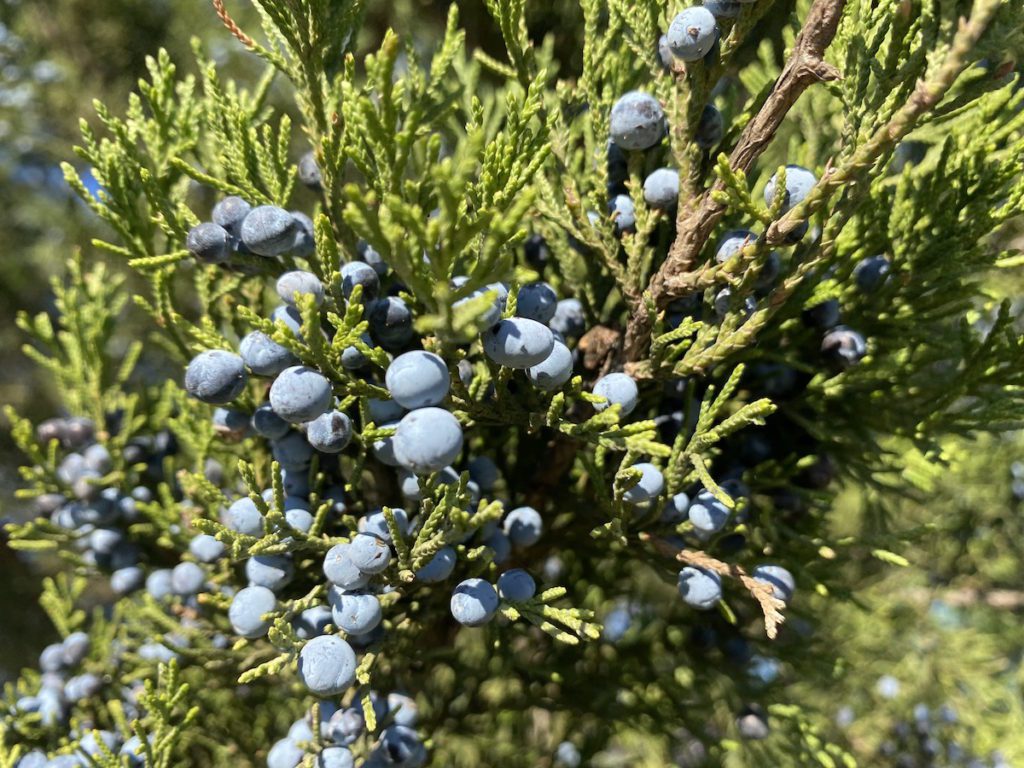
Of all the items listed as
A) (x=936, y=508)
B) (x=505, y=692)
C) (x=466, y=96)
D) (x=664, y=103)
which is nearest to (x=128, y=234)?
(x=466, y=96)

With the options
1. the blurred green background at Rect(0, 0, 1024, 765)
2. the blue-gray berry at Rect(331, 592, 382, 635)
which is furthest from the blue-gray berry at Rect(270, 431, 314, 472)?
the blurred green background at Rect(0, 0, 1024, 765)

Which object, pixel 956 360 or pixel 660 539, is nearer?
pixel 660 539

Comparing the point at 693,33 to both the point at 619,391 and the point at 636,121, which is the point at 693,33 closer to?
the point at 636,121

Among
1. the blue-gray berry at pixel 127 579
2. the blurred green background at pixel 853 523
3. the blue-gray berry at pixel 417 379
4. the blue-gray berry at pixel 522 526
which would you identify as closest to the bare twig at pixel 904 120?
the blue-gray berry at pixel 417 379

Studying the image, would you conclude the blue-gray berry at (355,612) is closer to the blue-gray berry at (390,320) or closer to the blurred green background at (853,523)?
the blue-gray berry at (390,320)

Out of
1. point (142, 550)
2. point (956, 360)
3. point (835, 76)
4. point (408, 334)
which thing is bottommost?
point (142, 550)

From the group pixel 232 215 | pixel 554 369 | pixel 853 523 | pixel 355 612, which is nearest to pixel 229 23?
pixel 232 215

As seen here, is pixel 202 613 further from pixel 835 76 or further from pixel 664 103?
pixel 835 76

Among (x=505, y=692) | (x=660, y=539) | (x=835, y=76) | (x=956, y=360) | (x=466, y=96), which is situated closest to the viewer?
(x=835, y=76)
